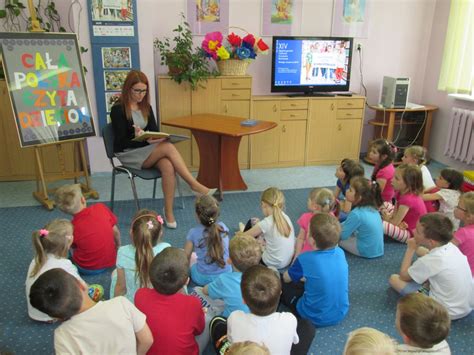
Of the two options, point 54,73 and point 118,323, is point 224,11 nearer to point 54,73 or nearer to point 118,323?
point 54,73

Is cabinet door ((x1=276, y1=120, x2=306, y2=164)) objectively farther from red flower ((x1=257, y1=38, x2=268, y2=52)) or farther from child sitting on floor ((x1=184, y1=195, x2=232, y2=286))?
child sitting on floor ((x1=184, y1=195, x2=232, y2=286))

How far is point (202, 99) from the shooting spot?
4.50 metres

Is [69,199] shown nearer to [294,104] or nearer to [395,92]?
[294,104]

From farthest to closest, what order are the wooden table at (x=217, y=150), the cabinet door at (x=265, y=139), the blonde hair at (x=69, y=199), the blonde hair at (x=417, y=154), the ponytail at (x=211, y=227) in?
1. the cabinet door at (x=265, y=139)
2. the wooden table at (x=217, y=150)
3. the blonde hair at (x=417, y=154)
4. the blonde hair at (x=69, y=199)
5. the ponytail at (x=211, y=227)

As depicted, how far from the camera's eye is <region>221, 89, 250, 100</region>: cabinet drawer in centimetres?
454

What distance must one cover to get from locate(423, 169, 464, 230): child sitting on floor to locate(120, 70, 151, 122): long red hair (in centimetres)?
236

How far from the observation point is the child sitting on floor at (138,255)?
77.4 inches

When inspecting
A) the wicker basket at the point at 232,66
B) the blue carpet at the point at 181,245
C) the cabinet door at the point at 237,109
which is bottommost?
the blue carpet at the point at 181,245

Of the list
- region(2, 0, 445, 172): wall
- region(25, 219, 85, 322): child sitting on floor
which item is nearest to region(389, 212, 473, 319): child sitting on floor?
region(25, 219, 85, 322): child sitting on floor

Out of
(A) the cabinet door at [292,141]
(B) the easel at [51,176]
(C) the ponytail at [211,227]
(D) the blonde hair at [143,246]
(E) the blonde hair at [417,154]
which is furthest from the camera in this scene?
(A) the cabinet door at [292,141]

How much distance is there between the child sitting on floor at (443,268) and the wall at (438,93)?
3170 millimetres

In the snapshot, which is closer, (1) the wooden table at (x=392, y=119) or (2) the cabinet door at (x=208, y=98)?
(2) the cabinet door at (x=208, y=98)

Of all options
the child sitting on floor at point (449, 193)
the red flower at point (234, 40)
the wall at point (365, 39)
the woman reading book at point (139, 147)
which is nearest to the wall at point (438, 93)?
the wall at point (365, 39)

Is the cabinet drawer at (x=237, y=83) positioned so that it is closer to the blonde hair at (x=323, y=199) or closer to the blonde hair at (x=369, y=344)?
the blonde hair at (x=323, y=199)
